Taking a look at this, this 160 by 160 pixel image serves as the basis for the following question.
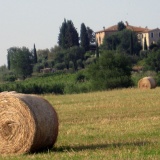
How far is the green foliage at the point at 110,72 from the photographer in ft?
192

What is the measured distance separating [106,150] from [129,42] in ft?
331

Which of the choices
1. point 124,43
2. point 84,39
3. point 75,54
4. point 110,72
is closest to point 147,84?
point 110,72

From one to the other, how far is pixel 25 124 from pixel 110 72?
1825 inches

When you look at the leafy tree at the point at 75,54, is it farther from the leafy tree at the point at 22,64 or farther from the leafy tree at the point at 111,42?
the leafy tree at the point at 111,42

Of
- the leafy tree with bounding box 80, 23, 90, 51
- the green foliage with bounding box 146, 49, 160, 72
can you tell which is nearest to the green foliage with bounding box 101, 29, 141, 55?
the leafy tree with bounding box 80, 23, 90, 51

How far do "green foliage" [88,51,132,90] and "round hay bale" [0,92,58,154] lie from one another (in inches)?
1755

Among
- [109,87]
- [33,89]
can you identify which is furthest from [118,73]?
[33,89]

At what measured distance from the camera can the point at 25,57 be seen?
10419 centimetres

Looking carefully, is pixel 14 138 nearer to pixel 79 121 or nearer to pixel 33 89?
pixel 79 121

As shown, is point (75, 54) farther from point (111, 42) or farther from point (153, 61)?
point (153, 61)

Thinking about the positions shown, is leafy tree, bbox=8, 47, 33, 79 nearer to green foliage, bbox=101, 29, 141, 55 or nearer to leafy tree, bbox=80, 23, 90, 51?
leafy tree, bbox=80, 23, 90, 51

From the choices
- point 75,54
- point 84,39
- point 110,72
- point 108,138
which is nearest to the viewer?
point 108,138

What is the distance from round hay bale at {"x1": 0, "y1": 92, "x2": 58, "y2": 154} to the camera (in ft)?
42.4

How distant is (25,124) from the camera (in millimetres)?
13117
